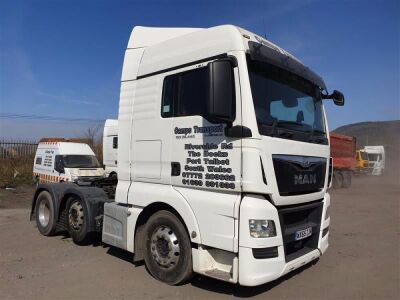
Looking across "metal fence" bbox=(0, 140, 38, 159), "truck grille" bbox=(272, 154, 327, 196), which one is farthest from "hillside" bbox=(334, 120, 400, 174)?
"truck grille" bbox=(272, 154, 327, 196)

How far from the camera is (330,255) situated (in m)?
7.25

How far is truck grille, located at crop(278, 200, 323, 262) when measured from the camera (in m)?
5.11

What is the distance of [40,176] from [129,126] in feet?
46.5

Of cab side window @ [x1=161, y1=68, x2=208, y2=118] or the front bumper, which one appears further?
cab side window @ [x1=161, y1=68, x2=208, y2=118]

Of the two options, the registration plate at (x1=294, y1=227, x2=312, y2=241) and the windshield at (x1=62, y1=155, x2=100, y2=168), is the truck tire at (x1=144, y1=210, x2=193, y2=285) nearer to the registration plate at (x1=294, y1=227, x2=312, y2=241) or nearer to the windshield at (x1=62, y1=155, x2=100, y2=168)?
the registration plate at (x1=294, y1=227, x2=312, y2=241)

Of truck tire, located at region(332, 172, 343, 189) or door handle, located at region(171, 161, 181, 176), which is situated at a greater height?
door handle, located at region(171, 161, 181, 176)

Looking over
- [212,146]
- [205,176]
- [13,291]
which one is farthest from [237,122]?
[13,291]

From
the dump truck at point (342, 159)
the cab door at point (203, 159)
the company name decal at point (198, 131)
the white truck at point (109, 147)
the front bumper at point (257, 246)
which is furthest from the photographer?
the dump truck at point (342, 159)

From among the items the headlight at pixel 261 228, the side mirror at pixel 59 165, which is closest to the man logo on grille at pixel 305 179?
the headlight at pixel 261 228

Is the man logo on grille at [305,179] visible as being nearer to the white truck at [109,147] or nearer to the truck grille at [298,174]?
the truck grille at [298,174]

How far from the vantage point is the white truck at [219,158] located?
15.7ft

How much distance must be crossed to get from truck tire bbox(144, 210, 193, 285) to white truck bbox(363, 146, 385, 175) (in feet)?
109

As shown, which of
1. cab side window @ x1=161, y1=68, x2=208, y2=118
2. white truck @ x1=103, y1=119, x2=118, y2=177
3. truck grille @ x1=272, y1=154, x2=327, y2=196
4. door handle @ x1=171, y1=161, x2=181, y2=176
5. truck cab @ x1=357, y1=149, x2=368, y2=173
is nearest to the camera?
truck grille @ x1=272, y1=154, x2=327, y2=196

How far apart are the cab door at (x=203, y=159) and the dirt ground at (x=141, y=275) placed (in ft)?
3.13
